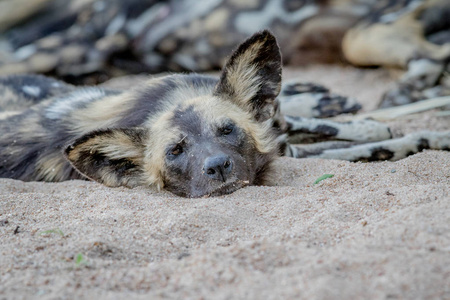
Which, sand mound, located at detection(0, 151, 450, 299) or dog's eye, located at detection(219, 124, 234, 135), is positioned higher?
sand mound, located at detection(0, 151, 450, 299)

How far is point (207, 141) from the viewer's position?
320 cm

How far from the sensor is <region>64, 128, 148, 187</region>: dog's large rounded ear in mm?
3268

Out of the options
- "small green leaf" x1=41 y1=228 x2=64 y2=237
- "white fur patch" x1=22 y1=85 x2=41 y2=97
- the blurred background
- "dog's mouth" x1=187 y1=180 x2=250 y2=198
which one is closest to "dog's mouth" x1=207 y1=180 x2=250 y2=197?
"dog's mouth" x1=187 y1=180 x2=250 y2=198

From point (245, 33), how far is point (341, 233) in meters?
4.62

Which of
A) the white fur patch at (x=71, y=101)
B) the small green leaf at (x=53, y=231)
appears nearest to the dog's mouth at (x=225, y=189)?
the small green leaf at (x=53, y=231)

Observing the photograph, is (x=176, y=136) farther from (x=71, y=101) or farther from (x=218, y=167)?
(x=71, y=101)

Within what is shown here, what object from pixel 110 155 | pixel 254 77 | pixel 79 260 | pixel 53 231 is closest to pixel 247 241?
pixel 79 260

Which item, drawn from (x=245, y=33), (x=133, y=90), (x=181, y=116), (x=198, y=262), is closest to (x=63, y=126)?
(x=133, y=90)

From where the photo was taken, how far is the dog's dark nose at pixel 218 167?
300 cm

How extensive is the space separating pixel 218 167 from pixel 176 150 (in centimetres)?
37

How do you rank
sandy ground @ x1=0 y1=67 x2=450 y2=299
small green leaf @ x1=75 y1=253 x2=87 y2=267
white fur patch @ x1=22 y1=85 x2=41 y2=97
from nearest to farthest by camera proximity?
1. sandy ground @ x1=0 y1=67 x2=450 y2=299
2. small green leaf @ x1=75 y1=253 x2=87 y2=267
3. white fur patch @ x1=22 y1=85 x2=41 y2=97

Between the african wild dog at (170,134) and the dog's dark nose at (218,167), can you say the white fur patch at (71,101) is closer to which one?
the african wild dog at (170,134)

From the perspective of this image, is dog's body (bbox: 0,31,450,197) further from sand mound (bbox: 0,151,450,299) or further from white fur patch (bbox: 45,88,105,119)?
sand mound (bbox: 0,151,450,299)

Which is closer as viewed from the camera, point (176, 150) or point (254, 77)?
point (176, 150)
